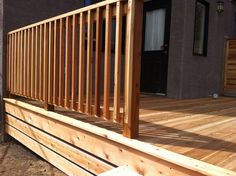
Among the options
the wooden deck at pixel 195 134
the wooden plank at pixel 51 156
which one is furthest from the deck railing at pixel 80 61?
the wooden plank at pixel 51 156

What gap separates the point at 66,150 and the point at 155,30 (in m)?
3.52

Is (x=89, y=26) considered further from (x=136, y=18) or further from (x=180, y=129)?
(x=180, y=129)

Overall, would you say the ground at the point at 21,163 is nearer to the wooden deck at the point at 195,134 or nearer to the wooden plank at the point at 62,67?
the wooden plank at the point at 62,67

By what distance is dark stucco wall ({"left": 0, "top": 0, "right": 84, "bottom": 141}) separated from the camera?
13.4ft

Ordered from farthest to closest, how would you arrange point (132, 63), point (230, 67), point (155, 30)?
point (230, 67) < point (155, 30) < point (132, 63)

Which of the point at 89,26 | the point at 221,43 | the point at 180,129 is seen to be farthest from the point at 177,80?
the point at 89,26

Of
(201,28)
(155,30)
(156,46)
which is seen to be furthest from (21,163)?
(201,28)

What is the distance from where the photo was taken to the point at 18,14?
13.8ft

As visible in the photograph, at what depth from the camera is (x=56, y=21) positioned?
2746 millimetres

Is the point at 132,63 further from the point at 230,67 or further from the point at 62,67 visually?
the point at 230,67

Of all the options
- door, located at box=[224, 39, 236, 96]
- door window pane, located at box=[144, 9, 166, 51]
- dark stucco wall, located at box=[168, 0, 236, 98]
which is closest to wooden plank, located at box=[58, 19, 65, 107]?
dark stucco wall, located at box=[168, 0, 236, 98]

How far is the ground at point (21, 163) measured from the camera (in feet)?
10.4

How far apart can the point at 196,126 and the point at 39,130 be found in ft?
6.42

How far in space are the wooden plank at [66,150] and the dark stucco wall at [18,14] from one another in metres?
0.98
